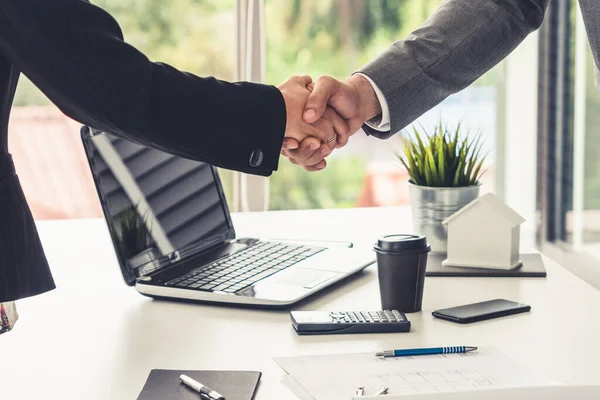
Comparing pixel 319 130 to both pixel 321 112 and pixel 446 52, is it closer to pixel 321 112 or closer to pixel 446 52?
pixel 321 112

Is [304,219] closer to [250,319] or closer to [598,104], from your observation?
[250,319]

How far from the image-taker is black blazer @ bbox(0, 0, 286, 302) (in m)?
1.08

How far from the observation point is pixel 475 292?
54.5 inches

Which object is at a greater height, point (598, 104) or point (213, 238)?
point (598, 104)

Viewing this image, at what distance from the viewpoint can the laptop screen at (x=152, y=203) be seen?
1403 mm

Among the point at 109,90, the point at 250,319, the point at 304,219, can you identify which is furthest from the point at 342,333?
the point at 304,219

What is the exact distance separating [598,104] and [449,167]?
1.43 meters

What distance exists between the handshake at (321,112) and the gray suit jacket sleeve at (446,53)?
49 millimetres

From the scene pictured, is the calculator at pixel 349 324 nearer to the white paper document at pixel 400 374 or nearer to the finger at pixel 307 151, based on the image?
the white paper document at pixel 400 374

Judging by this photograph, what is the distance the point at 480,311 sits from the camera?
48.8 inches

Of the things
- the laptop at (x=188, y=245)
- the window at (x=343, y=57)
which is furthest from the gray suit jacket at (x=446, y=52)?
the window at (x=343, y=57)

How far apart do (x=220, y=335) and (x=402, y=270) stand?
29 centimetres

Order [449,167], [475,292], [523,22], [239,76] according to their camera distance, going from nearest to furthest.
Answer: [475,292] → [449,167] → [523,22] → [239,76]

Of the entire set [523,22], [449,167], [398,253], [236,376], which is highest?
[523,22]
